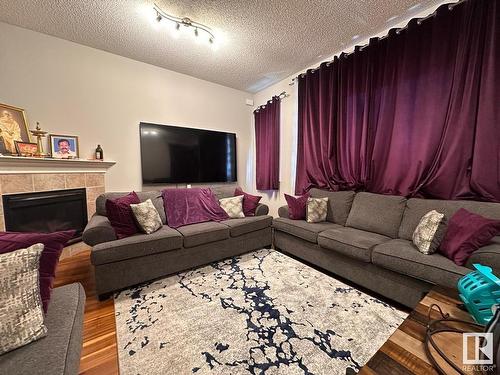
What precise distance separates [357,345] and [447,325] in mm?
616

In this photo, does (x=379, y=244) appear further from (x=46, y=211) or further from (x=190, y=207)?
(x=46, y=211)

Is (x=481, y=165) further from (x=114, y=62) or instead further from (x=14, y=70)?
(x=14, y=70)

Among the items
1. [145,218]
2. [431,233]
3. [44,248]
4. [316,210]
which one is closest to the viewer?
[44,248]

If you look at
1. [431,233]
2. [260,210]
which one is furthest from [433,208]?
[260,210]

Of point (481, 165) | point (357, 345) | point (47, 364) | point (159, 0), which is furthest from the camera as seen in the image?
point (159, 0)

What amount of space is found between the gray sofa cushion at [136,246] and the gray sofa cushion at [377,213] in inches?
81.9

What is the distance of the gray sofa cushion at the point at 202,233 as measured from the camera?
7.55ft

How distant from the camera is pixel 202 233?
7.81ft

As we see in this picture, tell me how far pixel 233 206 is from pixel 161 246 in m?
1.19

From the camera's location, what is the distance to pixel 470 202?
1813 mm

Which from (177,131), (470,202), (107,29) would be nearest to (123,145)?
(177,131)

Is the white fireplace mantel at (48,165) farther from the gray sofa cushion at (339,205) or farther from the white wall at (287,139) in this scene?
the gray sofa cushion at (339,205)

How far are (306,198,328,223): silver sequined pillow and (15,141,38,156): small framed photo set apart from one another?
3.35 m

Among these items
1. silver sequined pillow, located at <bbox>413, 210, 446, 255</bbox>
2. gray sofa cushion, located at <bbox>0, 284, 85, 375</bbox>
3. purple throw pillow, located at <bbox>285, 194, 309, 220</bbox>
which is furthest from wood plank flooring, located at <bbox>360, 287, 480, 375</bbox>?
purple throw pillow, located at <bbox>285, 194, 309, 220</bbox>
